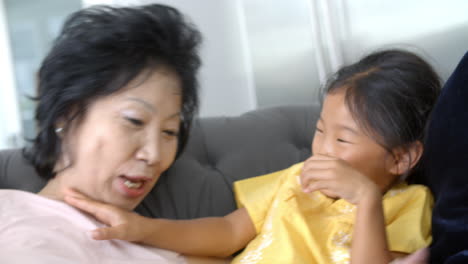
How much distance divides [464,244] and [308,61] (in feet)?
7.24

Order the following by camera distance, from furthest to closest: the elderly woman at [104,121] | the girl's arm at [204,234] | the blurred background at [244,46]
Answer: the blurred background at [244,46], the girl's arm at [204,234], the elderly woman at [104,121]

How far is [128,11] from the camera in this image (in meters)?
1.12

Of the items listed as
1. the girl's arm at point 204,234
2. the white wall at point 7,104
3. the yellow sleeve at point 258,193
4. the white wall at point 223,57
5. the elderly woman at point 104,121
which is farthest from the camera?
the white wall at point 7,104

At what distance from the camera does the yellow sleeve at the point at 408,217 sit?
1.07 meters

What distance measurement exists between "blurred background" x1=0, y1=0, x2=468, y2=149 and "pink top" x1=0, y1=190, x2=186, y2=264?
74.3 inches

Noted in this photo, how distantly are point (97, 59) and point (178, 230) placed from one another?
0.44m

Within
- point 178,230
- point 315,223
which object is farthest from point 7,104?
point 315,223

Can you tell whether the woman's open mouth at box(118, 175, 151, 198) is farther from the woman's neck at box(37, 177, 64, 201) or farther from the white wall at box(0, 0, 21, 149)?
the white wall at box(0, 0, 21, 149)

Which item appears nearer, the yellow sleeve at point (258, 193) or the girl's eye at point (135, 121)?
the girl's eye at point (135, 121)

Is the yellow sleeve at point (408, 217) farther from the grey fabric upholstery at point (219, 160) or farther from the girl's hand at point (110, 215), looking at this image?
the girl's hand at point (110, 215)

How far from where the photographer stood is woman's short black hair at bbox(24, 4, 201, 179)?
3.46ft

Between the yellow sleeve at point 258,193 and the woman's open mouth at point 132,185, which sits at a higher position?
the woman's open mouth at point 132,185

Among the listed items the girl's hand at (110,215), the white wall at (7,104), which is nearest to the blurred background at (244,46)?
the white wall at (7,104)

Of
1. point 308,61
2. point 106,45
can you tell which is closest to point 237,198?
point 106,45
